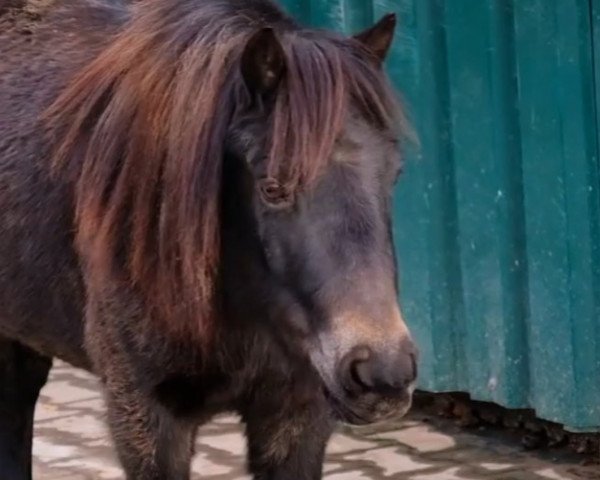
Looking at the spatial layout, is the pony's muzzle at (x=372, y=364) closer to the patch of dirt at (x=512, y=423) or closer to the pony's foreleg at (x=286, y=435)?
the pony's foreleg at (x=286, y=435)

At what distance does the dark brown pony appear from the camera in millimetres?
3262

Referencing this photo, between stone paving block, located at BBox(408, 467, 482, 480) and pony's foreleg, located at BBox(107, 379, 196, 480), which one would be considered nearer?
pony's foreleg, located at BBox(107, 379, 196, 480)

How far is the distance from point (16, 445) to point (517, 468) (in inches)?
75.5

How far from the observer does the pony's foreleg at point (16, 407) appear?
5.00 metres

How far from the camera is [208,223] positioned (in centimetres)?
345

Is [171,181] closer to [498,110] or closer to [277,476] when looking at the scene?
[277,476]

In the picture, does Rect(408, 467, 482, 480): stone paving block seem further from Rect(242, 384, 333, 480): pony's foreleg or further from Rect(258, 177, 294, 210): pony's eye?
Rect(258, 177, 294, 210): pony's eye

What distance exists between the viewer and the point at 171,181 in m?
3.56

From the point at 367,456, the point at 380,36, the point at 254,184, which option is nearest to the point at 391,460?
the point at 367,456

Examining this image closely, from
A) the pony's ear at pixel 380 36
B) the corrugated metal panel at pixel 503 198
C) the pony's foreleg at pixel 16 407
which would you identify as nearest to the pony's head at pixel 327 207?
the pony's ear at pixel 380 36

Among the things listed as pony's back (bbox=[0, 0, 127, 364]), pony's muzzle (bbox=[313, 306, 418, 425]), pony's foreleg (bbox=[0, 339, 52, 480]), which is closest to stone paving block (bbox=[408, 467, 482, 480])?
pony's foreleg (bbox=[0, 339, 52, 480])

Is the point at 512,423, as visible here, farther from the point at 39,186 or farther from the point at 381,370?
the point at 381,370

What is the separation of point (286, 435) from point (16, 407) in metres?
1.42

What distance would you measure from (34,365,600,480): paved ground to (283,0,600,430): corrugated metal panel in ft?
0.78
